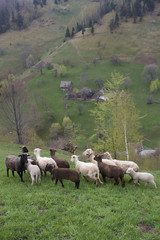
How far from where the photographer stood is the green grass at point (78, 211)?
7.09 meters

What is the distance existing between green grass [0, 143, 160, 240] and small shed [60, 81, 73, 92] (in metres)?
68.9

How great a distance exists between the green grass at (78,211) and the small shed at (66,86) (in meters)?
68.9

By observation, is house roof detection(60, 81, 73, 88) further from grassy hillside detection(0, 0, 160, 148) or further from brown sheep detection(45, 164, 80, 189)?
brown sheep detection(45, 164, 80, 189)

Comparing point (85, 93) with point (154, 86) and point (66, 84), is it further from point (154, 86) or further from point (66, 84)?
point (154, 86)

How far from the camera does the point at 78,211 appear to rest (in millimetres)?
8367

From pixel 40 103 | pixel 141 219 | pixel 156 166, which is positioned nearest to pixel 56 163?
pixel 141 219

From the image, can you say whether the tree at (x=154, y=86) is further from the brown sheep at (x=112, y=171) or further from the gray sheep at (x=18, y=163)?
the gray sheep at (x=18, y=163)

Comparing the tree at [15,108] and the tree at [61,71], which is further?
the tree at [61,71]

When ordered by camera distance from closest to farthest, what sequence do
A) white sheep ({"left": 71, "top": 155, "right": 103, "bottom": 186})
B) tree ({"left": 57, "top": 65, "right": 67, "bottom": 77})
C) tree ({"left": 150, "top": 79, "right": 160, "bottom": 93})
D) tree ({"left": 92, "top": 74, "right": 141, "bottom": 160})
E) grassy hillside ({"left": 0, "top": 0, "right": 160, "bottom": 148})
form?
white sheep ({"left": 71, "top": 155, "right": 103, "bottom": 186}) < tree ({"left": 92, "top": 74, "right": 141, "bottom": 160}) < grassy hillside ({"left": 0, "top": 0, "right": 160, "bottom": 148}) < tree ({"left": 150, "top": 79, "right": 160, "bottom": 93}) < tree ({"left": 57, "top": 65, "right": 67, "bottom": 77})

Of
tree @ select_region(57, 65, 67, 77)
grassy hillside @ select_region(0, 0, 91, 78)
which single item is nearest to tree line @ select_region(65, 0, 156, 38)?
grassy hillside @ select_region(0, 0, 91, 78)

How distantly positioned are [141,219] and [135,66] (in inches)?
3490

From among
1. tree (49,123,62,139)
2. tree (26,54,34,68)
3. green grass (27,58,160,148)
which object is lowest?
tree (49,123,62,139)

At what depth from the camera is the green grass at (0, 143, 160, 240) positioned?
23.3 ft

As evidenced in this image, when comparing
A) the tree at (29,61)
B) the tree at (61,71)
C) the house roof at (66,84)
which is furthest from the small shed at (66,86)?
the tree at (29,61)
